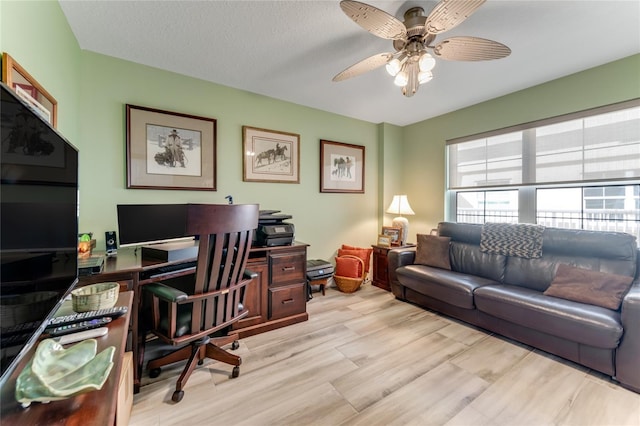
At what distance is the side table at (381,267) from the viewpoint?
353 centimetres

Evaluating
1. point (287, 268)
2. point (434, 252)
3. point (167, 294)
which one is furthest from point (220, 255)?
point (434, 252)

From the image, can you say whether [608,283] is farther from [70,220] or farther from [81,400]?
[70,220]

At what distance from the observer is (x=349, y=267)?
11.4 feet

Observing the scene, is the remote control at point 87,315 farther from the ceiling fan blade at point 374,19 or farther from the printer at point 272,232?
the ceiling fan blade at point 374,19

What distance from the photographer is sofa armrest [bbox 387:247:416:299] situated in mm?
3184

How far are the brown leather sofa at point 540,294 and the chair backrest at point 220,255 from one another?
201 centimetres

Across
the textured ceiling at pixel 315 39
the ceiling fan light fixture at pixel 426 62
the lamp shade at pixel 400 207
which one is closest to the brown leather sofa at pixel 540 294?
the lamp shade at pixel 400 207

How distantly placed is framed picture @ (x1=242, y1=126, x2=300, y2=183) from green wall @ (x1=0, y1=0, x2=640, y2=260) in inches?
3.2

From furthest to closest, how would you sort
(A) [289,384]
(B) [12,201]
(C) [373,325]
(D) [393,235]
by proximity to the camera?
1. (D) [393,235]
2. (C) [373,325]
3. (A) [289,384]
4. (B) [12,201]

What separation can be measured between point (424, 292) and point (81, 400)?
2793 millimetres

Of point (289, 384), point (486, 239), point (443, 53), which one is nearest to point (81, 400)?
point (289, 384)

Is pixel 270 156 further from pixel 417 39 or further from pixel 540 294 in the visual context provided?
pixel 540 294

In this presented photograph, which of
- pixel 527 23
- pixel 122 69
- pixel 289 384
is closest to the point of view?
pixel 289 384

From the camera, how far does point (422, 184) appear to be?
399 cm
